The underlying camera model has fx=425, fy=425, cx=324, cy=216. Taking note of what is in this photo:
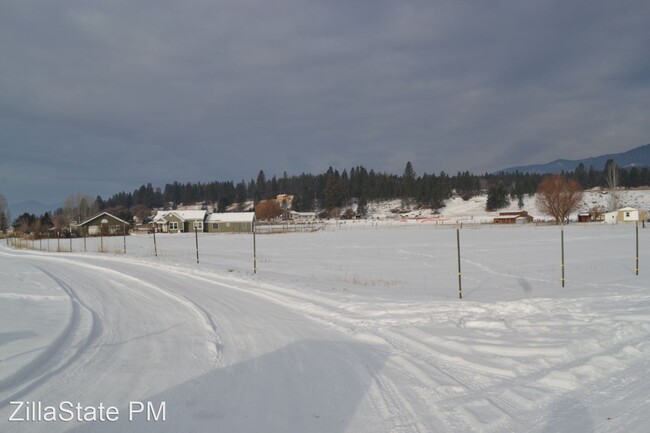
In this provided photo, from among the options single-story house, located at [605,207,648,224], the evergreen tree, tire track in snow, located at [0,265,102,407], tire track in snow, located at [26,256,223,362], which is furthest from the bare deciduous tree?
tire track in snow, located at [0,265,102,407]

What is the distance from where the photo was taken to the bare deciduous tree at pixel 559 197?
84.4 meters

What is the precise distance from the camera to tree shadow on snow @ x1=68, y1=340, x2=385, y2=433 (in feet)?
15.0

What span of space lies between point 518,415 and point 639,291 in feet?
39.2

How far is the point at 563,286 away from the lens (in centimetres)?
1529

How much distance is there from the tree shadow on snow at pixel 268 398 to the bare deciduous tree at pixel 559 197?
89.1 meters

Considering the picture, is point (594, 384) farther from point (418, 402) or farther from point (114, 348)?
point (114, 348)

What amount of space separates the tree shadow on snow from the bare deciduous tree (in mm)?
89100

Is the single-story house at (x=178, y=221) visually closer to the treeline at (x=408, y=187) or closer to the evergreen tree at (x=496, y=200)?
the treeline at (x=408, y=187)

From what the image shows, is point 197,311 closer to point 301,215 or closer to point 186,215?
point 186,215

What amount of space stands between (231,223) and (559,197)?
65963 mm

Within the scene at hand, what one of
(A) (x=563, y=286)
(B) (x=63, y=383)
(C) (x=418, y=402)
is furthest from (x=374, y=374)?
(A) (x=563, y=286)

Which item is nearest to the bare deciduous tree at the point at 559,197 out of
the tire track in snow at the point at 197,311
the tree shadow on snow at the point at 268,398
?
the tire track in snow at the point at 197,311

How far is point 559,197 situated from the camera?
8469 centimetres

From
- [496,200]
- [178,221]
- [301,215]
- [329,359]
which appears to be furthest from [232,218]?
[496,200]
